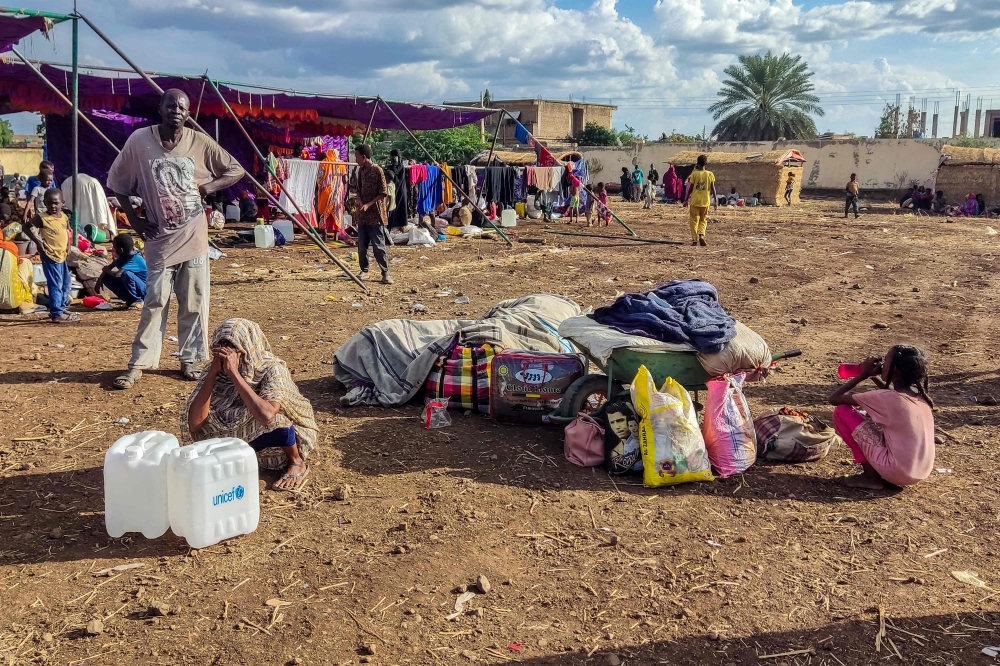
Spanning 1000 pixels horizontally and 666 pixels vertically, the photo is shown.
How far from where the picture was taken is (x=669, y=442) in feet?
13.8

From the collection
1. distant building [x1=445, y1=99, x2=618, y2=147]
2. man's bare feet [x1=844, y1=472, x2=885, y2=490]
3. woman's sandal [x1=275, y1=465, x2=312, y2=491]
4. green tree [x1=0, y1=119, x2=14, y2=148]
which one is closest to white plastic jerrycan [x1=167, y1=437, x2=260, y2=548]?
woman's sandal [x1=275, y1=465, x2=312, y2=491]

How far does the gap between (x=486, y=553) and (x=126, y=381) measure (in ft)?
11.1

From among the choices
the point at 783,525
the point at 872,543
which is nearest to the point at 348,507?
the point at 783,525

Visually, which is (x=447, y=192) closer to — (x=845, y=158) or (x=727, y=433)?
(x=727, y=433)

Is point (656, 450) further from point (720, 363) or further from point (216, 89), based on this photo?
point (216, 89)

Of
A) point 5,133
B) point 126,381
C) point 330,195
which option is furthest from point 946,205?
point 5,133

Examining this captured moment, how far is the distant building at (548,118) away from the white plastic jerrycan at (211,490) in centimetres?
4275

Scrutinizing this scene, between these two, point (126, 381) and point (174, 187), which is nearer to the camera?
point (174, 187)

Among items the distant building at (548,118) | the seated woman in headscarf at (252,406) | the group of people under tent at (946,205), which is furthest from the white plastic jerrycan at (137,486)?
the distant building at (548,118)

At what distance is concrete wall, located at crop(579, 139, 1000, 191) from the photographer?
32188mm

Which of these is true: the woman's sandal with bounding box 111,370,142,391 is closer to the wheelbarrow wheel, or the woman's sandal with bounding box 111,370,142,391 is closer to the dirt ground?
the dirt ground

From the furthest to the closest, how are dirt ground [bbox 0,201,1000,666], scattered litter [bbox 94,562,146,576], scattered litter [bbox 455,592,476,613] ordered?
scattered litter [bbox 94,562,146,576] < scattered litter [bbox 455,592,476,613] < dirt ground [bbox 0,201,1000,666]

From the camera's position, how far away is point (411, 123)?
18.0 metres

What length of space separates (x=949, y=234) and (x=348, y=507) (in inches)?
744
